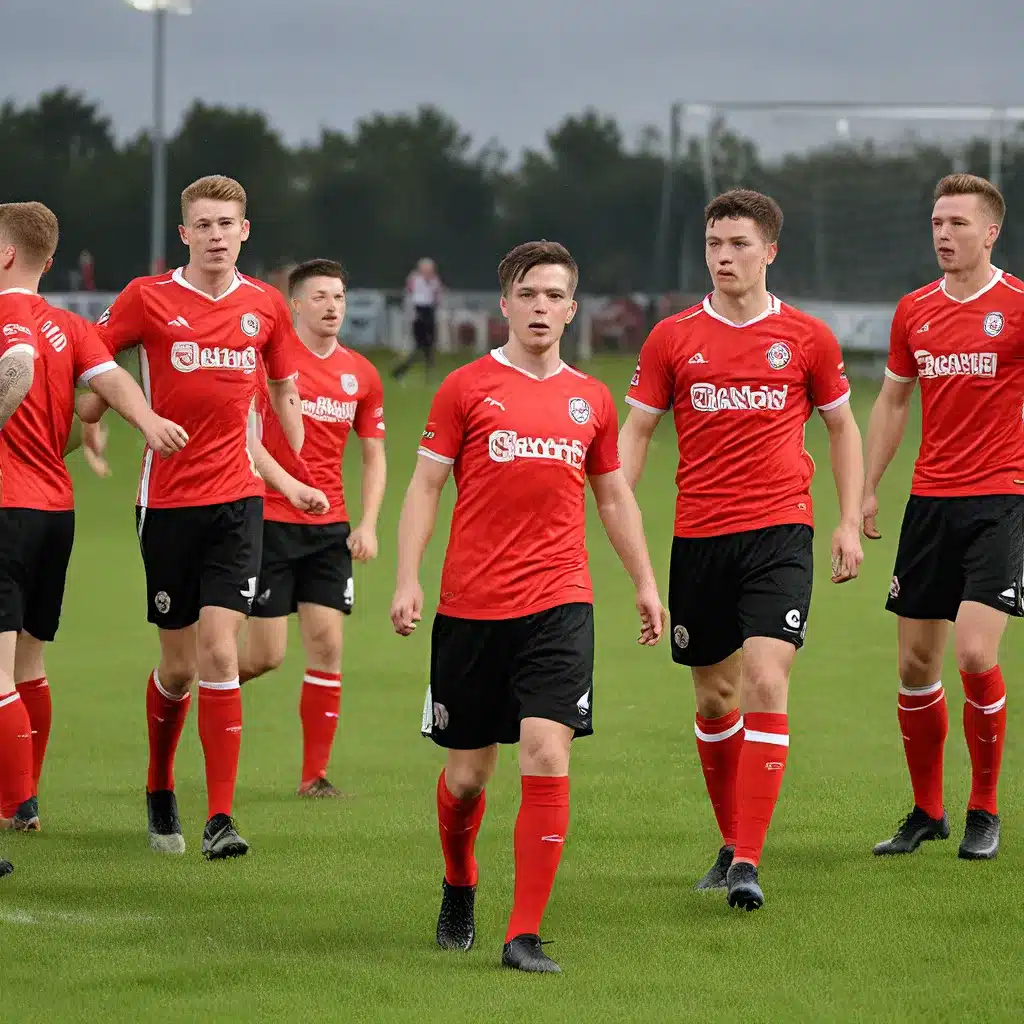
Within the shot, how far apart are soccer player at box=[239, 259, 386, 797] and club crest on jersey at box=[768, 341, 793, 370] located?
2387mm

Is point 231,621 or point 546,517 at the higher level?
point 546,517

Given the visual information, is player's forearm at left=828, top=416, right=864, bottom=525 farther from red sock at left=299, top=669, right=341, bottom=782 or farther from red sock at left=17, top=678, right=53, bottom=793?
red sock at left=17, top=678, right=53, bottom=793

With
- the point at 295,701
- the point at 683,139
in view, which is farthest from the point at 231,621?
the point at 683,139

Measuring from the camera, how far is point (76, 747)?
30.6 feet

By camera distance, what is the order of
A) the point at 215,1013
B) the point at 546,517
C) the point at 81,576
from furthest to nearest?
the point at 81,576
the point at 546,517
the point at 215,1013

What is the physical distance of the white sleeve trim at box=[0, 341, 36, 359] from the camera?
6.38m

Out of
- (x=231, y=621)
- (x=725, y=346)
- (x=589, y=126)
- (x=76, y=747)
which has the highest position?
(x=589, y=126)

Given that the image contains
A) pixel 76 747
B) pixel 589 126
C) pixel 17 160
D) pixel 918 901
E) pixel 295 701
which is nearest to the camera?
pixel 918 901

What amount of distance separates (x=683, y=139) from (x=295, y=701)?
1703 cm

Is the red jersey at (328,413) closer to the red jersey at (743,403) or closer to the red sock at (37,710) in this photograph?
the red sock at (37,710)

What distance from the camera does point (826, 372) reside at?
6539 millimetres

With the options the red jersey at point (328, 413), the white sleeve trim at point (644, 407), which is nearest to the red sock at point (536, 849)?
the white sleeve trim at point (644, 407)

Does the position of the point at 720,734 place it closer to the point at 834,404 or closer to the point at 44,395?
the point at 834,404

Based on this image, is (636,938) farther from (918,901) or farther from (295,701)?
(295,701)
